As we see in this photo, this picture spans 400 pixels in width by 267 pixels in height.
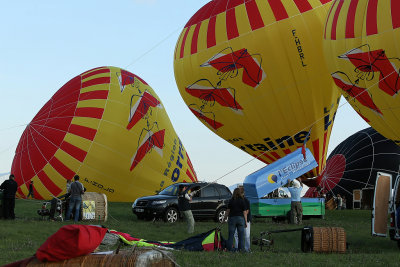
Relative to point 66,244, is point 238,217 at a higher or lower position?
higher

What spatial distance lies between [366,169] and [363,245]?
2692 centimetres

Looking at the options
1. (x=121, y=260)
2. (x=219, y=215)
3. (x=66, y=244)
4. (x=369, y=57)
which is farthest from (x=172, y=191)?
(x=66, y=244)

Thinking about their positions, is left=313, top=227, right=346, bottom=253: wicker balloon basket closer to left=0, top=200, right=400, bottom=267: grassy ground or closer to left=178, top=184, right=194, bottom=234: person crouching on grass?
left=0, top=200, right=400, bottom=267: grassy ground

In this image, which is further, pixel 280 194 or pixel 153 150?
pixel 153 150

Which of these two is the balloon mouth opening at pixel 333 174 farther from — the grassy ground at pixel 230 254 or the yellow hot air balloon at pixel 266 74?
the grassy ground at pixel 230 254

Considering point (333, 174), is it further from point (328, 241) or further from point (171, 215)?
point (328, 241)

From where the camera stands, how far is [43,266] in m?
7.66

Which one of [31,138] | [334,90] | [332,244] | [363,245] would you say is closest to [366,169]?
[334,90]

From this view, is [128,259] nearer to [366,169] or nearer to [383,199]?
[383,199]

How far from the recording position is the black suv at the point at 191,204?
22406 millimetres

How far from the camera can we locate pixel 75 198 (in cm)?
2117

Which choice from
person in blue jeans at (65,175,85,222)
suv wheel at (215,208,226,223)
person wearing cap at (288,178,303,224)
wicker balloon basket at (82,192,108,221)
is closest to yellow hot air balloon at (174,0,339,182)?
person wearing cap at (288,178,303,224)

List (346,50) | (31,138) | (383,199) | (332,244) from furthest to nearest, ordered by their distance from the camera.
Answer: (31,138), (346,50), (383,199), (332,244)

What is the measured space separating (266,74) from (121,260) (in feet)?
71.2
